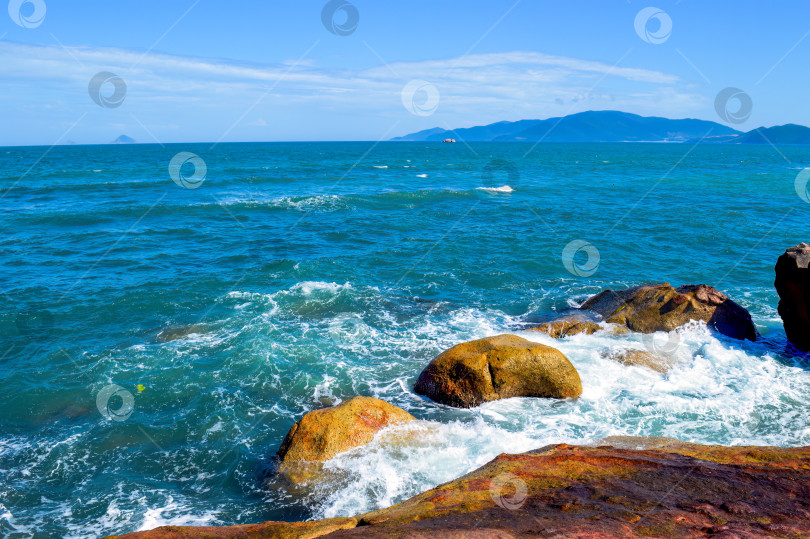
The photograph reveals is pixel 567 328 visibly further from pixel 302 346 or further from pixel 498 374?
pixel 302 346

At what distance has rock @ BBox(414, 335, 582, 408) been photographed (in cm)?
1127

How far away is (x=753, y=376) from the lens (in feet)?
42.0

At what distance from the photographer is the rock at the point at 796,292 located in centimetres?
1337

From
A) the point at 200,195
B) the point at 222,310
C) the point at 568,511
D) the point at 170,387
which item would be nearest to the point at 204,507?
the point at 170,387

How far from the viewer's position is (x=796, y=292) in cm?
1377

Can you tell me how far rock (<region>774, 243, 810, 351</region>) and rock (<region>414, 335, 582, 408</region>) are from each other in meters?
7.19

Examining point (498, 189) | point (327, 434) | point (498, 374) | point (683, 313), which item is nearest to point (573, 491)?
point (327, 434)

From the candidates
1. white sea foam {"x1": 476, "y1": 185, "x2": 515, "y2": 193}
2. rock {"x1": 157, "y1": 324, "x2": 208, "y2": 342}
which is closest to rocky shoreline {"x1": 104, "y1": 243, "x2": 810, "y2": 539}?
rock {"x1": 157, "y1": 324, "x2": 208, "y2": 342}

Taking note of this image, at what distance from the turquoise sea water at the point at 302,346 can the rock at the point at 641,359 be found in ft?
1.06

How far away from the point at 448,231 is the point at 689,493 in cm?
2404

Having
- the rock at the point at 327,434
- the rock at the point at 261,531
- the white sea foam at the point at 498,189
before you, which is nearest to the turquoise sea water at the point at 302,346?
the rock at the point at 327,434

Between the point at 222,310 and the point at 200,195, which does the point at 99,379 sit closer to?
the point at 222,310

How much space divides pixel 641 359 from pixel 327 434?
8.72m

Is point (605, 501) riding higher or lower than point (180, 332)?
lower
